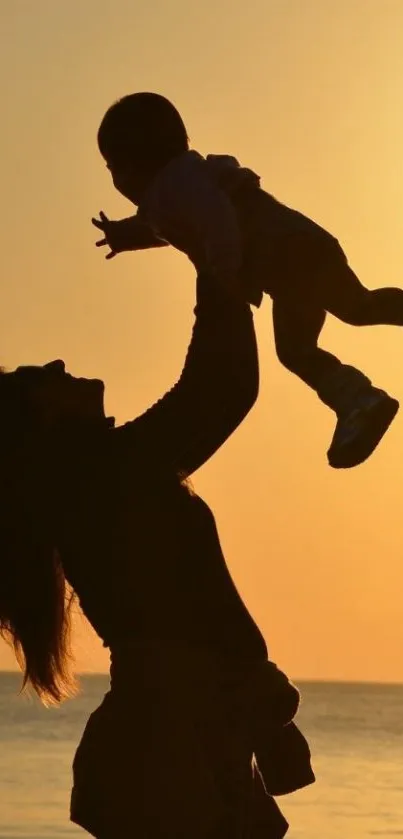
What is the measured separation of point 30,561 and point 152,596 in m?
0.26

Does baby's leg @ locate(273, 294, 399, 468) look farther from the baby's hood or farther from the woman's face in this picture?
the woman's face

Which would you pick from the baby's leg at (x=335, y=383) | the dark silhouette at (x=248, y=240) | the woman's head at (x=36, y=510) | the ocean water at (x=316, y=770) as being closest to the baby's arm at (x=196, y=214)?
the dark silhouette at (x=248, y=240)

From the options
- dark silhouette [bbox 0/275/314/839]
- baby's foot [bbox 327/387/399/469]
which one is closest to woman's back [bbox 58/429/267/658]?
dark silhouette [bbox 0/275/314/839]

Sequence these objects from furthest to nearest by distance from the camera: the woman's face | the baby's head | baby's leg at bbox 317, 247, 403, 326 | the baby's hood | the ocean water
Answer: the ocean water < baby's leg at bbox 317, 247, 403, 326 < the baby's hood < the baby's head < the woman's face

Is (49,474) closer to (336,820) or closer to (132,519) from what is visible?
(132,519)

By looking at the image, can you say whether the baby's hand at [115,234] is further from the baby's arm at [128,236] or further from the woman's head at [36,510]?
the woman's head at [36,510]

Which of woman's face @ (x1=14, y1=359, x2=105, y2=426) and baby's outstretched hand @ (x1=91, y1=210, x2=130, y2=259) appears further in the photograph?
baby's outstretched hand @ (x1=91, y1=210, x2=130, y2=259)

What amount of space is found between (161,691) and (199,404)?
531 millimetres

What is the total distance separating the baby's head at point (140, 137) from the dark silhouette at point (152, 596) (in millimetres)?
309

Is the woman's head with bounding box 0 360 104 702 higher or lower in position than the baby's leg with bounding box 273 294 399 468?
lower

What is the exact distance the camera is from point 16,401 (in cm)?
375

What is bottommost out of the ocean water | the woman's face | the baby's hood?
the ocean water

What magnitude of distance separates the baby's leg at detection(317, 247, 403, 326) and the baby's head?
43cm

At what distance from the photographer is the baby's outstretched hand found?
4188 mm
